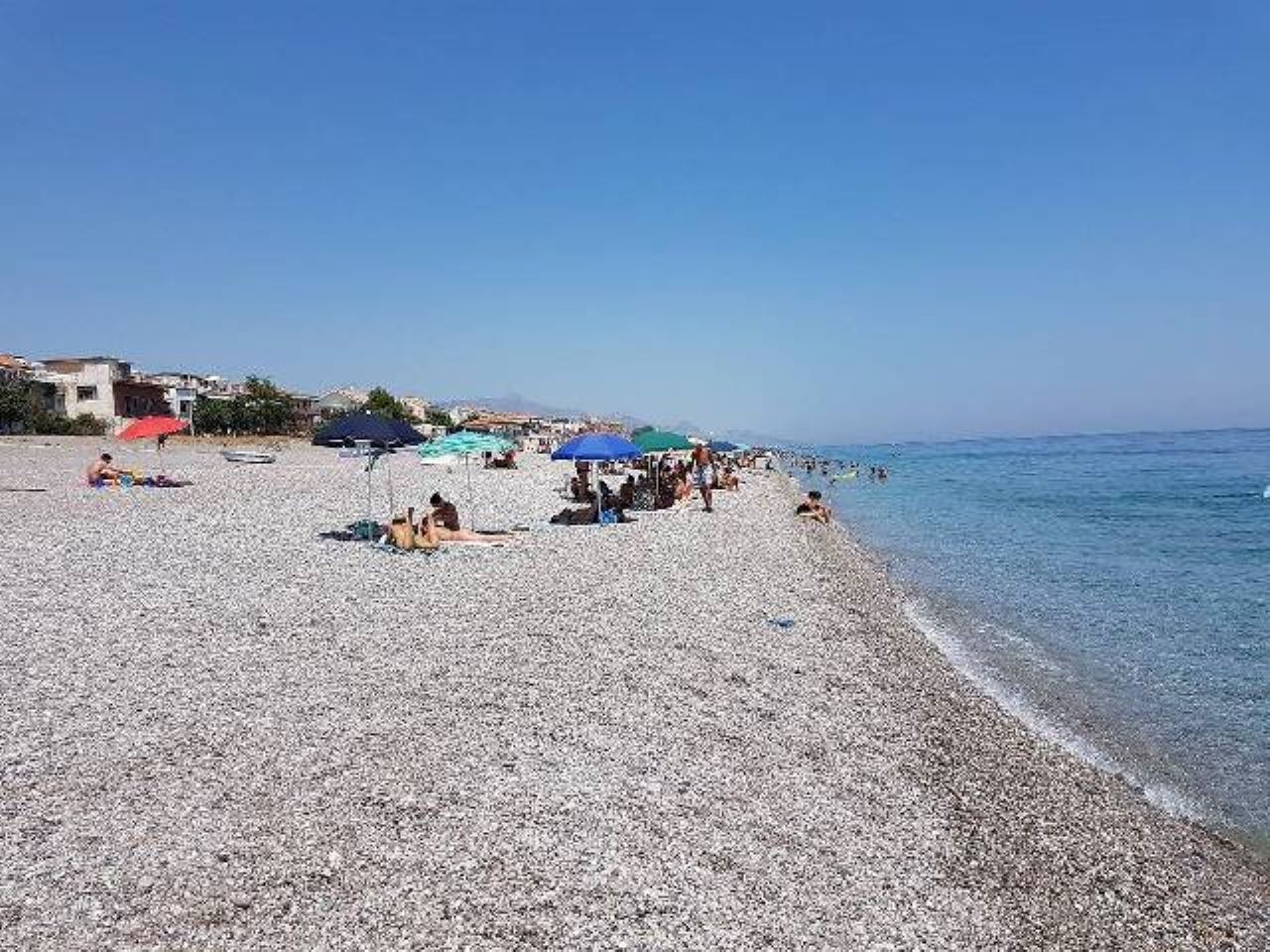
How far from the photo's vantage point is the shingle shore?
16.6ft

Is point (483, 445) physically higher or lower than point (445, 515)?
higher

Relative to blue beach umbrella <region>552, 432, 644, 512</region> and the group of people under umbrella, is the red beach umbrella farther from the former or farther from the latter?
blue beach umbrella <region>552, 432, 644, 512</region>

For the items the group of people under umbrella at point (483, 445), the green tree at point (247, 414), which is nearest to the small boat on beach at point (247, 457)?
the group of people under umbrella at point (483, 445)

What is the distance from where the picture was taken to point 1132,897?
5.88 m

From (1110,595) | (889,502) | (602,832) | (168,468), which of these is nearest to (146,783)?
(602,832)

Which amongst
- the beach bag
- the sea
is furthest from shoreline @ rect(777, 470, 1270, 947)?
the beach bag

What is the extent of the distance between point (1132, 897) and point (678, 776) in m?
3.13

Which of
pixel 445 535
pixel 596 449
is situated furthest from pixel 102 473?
pixel 596 449

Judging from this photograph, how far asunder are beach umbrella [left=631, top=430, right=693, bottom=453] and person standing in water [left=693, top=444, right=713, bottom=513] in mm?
1131

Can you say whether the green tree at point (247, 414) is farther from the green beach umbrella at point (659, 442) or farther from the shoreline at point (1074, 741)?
the shoreline at point (1074, 741)

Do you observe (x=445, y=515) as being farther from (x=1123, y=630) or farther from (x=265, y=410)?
(x=265, y=410)

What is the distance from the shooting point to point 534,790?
653 cm

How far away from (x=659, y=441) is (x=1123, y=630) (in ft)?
42.7

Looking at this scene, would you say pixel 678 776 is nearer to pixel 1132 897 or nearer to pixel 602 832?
pixel 602 832
